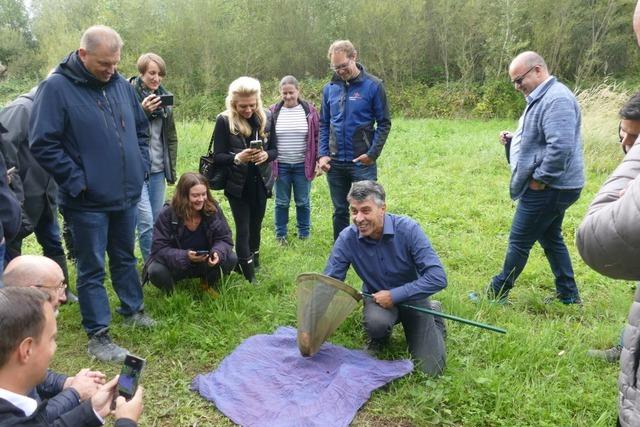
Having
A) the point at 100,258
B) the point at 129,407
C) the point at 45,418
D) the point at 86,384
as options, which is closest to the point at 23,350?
the point at 45,418

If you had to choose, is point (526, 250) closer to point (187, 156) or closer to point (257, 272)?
point (257, 272)

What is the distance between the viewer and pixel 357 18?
74.9 feet

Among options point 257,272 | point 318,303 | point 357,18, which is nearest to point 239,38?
point 357,18

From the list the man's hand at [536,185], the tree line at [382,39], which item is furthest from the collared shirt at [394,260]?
the tree line at [382,39]

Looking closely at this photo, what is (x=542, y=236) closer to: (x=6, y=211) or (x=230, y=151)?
(x=230, y=151)

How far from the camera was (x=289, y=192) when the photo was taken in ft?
18.1

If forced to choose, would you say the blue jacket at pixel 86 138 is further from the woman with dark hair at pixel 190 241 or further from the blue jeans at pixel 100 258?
the woman with dark hair at pixel 190 241

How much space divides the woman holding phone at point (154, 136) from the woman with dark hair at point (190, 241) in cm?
47

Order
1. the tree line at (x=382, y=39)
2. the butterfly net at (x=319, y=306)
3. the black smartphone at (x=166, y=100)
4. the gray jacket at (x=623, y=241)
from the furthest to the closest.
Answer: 1. the tree line at (x=382, y=39)
2. the black smartphone at (x=166, y=100)
3. the butterfly net at (x=319, y=306)
4. the gray jacket at (x=623, y=241)

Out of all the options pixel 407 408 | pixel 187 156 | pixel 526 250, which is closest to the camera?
pixel 407 408

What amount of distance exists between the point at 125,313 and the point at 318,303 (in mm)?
1481

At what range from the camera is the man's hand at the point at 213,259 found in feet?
12.9

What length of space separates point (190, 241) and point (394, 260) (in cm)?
167

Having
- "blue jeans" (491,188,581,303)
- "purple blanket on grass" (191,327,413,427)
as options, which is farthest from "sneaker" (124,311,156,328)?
"blue jeans" (491,188,581,303)
